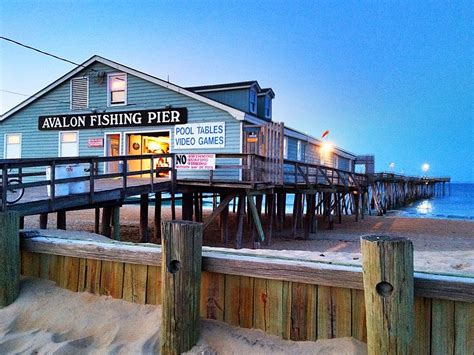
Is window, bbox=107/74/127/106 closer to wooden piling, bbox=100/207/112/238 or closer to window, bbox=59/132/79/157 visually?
window, bbox=59/132/79/157

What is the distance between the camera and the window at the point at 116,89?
16.6m

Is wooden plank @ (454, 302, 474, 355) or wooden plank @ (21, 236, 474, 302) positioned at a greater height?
wooden plank @ (21, 236, 474, 302)

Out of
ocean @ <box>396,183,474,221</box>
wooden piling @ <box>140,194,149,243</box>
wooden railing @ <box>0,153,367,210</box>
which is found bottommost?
ocean @ <box>396,183,474,221</box>

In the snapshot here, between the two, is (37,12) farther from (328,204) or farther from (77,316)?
(77,316)

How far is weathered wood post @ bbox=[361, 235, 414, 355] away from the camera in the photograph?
227 centimetres

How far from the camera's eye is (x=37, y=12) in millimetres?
32062

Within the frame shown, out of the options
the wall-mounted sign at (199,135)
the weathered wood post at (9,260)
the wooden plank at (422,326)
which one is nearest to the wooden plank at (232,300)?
the wooden plank at (422,326)

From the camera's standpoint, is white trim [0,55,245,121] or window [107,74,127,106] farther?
window [107,74,127,106]

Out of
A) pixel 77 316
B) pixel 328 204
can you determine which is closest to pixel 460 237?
pixel 328 204

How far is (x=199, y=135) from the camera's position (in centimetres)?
1503

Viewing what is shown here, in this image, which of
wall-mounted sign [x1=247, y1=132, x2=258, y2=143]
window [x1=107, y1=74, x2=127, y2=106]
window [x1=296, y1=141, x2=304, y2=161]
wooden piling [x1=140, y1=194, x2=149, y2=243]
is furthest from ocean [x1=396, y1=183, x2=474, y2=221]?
wooden piling [x1=140, y1=194, x2=149, y2=243]

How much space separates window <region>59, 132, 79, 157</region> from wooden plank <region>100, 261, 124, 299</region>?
15.0 m

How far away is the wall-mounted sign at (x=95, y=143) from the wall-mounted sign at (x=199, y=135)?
374 cm

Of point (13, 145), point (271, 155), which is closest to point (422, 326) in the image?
point (271, 155)
